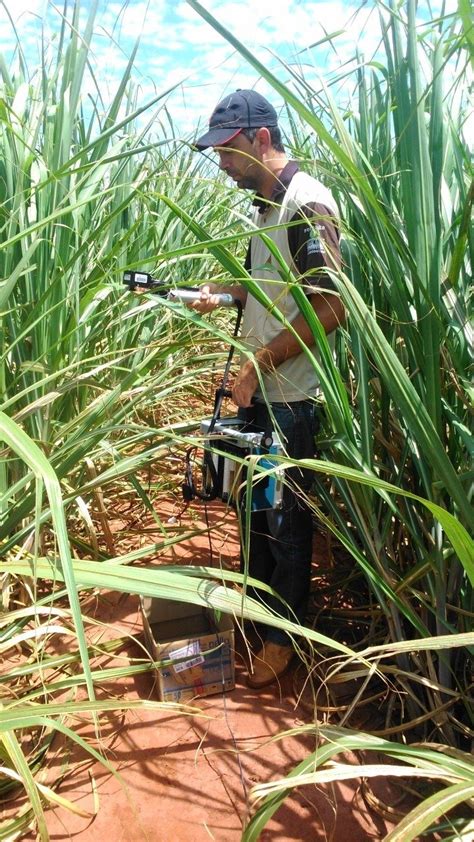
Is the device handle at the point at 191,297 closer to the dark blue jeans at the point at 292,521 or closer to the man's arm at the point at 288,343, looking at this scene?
the man's arm at the point at 288,343

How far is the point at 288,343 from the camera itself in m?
1.48

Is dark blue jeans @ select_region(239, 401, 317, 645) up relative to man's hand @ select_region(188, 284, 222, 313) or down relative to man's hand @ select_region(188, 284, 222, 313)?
down

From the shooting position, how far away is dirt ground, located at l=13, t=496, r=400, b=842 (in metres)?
1.18

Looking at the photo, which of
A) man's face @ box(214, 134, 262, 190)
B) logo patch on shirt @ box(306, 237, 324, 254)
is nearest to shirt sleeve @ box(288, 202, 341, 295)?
logo patch on shirt @ box(306, 237, 324, 254)

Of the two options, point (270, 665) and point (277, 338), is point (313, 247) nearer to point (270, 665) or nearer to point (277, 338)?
point (277, 338)

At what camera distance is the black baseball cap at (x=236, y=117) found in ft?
5.04

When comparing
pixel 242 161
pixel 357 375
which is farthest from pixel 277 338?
pixel 242 161

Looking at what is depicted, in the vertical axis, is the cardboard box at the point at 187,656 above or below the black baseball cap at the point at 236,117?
below

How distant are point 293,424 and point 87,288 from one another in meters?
0.61

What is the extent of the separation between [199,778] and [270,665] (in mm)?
353

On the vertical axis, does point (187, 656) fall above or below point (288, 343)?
below

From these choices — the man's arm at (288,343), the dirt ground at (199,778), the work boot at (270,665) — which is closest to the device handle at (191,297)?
the man's arm at (288,343)

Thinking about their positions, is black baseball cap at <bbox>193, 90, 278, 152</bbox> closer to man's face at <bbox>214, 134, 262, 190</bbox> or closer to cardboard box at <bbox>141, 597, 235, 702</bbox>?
man's face at <bbox>214, 134, 262, 190</bbox>

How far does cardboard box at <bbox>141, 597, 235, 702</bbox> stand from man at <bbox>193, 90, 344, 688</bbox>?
0.10m
